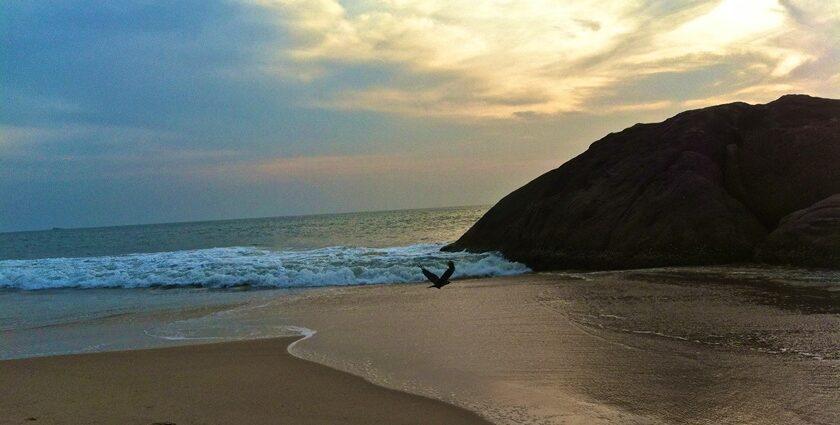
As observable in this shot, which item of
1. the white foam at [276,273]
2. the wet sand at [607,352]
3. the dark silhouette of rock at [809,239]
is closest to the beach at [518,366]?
the wet sand at [607,352]

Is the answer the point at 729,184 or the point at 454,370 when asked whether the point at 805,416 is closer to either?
the point at 454,370

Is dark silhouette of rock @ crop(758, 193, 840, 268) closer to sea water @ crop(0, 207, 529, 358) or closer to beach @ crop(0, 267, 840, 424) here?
beach @ crop(0, 267, 840, 424)

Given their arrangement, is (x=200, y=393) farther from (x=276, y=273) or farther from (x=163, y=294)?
(x=276, y=273)

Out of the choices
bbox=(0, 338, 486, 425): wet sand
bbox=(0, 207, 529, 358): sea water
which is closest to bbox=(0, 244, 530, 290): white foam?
bbox=(0, 207, 529, 358): sea water

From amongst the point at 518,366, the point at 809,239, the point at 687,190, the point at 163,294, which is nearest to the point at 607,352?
the point at 518,366

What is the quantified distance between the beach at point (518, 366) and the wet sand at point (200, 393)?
3 centimetres

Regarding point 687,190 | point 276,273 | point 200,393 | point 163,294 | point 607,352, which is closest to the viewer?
point 200,393

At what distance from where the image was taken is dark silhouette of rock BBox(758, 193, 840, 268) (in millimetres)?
13398

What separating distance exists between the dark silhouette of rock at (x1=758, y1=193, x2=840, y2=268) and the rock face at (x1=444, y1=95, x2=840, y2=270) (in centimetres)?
101

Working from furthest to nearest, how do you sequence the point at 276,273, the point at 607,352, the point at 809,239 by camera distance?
the point at 276,273 → the point at 809,239 → the point at 607,352

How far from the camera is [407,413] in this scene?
5.28m

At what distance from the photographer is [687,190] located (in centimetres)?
1775

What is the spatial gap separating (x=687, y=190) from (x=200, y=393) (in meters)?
16.2

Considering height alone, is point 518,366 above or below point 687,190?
below
